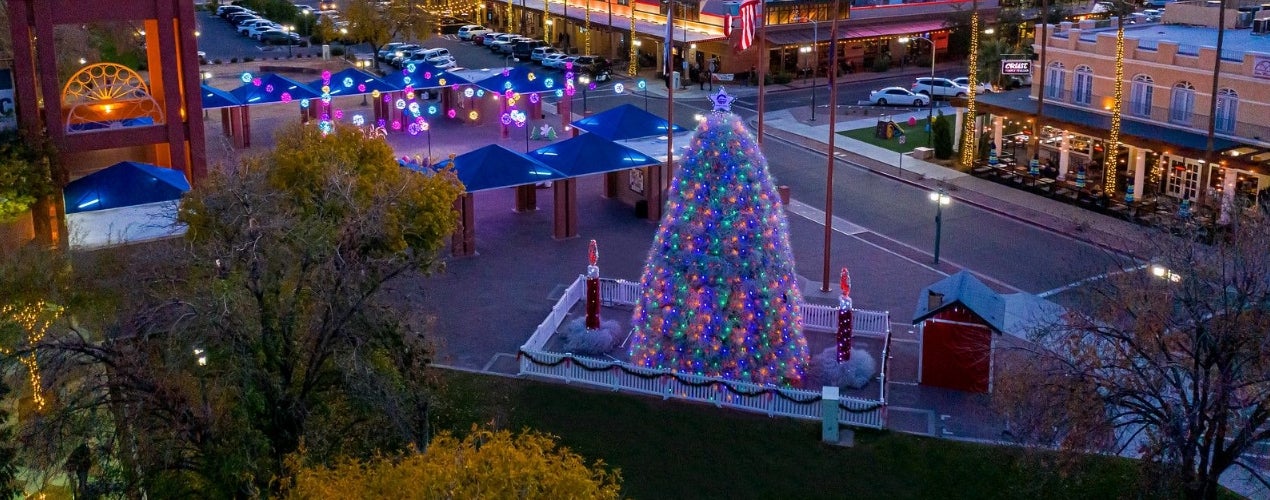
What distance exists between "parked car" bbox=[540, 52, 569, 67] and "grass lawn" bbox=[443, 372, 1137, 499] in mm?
47940

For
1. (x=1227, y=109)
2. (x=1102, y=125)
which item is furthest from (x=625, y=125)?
(x=1227, y=109)

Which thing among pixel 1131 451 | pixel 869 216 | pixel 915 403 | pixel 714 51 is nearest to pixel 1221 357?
pixel 1131 451

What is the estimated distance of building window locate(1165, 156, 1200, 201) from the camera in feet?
130

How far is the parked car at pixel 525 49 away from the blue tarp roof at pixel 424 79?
22984mm

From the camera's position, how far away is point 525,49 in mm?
76438

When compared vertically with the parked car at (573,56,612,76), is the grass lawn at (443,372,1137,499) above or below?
below

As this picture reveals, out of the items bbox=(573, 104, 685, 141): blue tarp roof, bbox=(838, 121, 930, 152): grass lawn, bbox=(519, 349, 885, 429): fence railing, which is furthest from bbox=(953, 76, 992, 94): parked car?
bbox=(519, 349, 885, 429): fence railing

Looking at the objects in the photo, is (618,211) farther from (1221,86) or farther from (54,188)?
(1221,86)

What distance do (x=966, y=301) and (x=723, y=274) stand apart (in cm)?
546

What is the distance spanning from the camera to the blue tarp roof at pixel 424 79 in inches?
2050

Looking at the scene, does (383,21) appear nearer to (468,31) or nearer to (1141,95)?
(468,31)

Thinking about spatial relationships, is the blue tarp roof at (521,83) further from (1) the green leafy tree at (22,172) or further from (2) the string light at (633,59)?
(1) the green leafy tree at (22,172)

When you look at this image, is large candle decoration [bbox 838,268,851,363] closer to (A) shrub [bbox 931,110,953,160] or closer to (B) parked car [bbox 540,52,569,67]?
(A) shrub [bbox 931,110,953,160]

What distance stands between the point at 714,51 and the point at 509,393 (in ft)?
149
